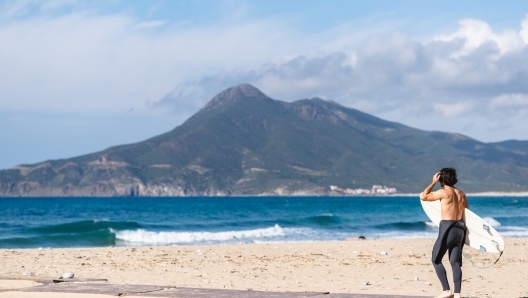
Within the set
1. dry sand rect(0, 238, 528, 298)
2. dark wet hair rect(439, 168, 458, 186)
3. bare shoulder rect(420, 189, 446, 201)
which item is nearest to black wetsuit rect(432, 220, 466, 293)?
bare shoulder rect(420, 189, 446, 201)

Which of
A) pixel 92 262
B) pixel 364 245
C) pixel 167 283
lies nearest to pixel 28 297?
pixel 167 283

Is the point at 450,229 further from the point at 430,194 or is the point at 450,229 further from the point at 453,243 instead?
the point at 430,194

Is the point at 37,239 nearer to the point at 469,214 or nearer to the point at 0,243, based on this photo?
the point at 0,243

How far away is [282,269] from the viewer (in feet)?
49.0

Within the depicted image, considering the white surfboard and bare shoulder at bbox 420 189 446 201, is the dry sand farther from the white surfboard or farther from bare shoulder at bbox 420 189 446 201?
bare shoulder at bbox 420 189 446 201

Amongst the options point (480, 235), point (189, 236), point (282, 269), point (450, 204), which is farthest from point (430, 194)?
point (189, 236)

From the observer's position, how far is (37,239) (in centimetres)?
3114

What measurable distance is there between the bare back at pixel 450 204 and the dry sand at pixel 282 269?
2.62 meters

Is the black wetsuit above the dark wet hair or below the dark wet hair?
below

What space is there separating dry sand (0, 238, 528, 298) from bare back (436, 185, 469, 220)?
8.61 ft

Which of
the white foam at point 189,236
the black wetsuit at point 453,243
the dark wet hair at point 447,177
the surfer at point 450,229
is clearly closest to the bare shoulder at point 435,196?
the surfer at point 450,229

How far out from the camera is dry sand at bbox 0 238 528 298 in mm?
11953

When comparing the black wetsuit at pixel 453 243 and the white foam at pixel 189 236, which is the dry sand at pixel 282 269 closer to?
the black wetsuit at pixel 453 243

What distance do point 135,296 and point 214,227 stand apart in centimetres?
3661
